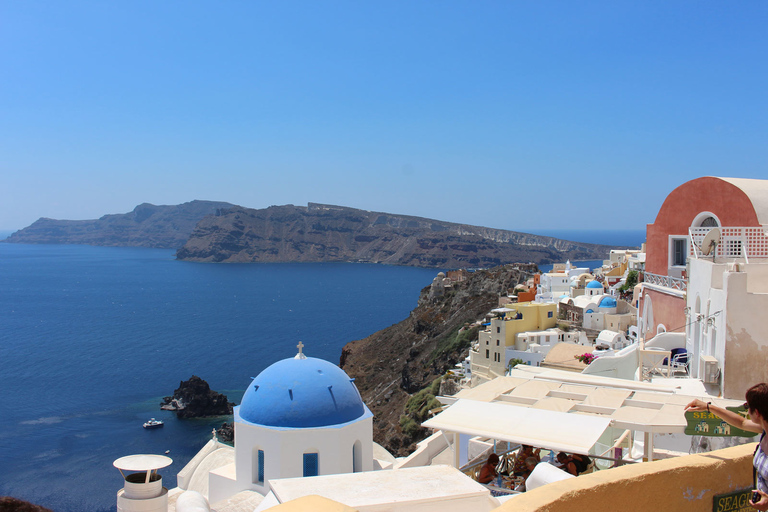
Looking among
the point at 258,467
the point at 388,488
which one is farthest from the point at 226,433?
the point at 388,488

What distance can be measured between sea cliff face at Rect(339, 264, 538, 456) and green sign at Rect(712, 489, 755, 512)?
26811mm

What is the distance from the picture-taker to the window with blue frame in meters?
9.91

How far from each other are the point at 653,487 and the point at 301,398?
713cm

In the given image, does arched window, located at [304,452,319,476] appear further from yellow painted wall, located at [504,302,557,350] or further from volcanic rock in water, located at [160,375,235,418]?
volcanic rock in water, located at [160,375,235,418]

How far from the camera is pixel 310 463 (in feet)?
32.6

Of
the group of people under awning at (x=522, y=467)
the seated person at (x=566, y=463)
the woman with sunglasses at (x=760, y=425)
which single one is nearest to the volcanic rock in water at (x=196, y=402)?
the group of people under awning at (x=522, y=467)

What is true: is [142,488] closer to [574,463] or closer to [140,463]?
[140,463]

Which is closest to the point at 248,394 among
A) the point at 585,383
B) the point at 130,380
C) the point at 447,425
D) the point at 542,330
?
the point at 447,425

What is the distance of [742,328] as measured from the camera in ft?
30.4

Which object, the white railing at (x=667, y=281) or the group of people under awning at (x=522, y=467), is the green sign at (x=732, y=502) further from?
the white railing at (x=667, y=281)

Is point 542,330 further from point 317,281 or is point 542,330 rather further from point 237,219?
point 237,219

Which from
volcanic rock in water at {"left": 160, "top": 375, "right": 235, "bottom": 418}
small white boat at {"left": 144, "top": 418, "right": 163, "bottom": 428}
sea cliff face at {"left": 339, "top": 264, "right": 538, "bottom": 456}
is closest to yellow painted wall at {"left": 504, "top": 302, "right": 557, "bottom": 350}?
sea cliff face at {"left": 339, "top": 264, "right": 538, "bottom": 456}

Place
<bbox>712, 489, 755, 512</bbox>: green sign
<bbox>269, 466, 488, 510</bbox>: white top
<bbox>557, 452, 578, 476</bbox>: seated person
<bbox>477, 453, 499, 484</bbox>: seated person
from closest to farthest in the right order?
1. <bbox>712, 489, 755, 512</bbox>: green sign
2. <bbox>269, 466, 488, 510</bbox>: white top
3. <bbox>557, 452, 578, 476</bbox>: seated person
4. <bbox>477, 453, 499, 484</bbox>: seated person

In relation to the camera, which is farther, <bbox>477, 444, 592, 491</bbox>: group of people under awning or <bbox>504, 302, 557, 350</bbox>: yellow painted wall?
<bbox>504, 302, 557, 350</bbox>: yellow painted wall
